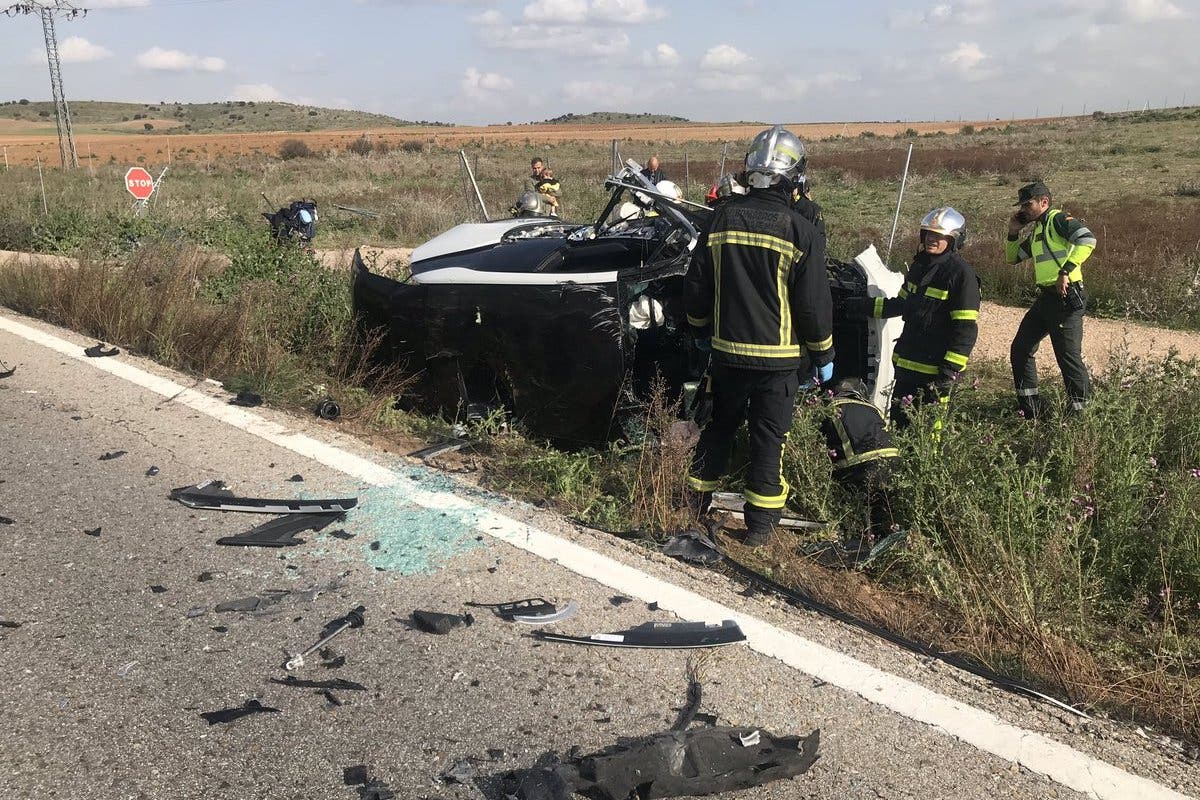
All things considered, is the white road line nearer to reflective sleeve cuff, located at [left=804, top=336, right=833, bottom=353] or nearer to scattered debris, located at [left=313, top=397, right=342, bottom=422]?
scattered debris, located at [left=313, top=397, right=342, bottom=422]

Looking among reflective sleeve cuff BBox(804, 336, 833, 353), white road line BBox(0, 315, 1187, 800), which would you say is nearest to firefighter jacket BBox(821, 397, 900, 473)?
reflective sleeve cuff BBox(804, 336, 833, 353)

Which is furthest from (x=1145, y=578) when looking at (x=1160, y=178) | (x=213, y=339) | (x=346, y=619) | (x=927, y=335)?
(x=1160, y=178)

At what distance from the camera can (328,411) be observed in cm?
530

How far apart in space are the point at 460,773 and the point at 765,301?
2293mm

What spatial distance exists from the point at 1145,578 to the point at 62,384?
6.32m

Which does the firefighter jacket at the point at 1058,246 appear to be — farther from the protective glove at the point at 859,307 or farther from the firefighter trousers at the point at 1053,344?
the protective glove at the point at 859,307

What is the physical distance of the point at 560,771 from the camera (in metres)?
2.32

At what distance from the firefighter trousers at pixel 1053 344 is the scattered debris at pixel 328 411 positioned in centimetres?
448

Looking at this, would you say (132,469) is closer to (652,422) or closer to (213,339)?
(213,339)

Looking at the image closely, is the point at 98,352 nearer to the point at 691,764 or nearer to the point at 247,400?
the point at 247,400

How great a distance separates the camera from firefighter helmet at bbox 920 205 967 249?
16.8ft

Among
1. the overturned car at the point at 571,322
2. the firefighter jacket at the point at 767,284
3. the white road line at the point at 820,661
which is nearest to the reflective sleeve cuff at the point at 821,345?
the firefighter jacket at the point at 767,284

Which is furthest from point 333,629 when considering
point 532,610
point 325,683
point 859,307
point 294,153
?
point 294,153

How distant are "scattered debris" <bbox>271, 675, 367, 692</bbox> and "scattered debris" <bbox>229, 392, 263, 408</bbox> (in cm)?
303
